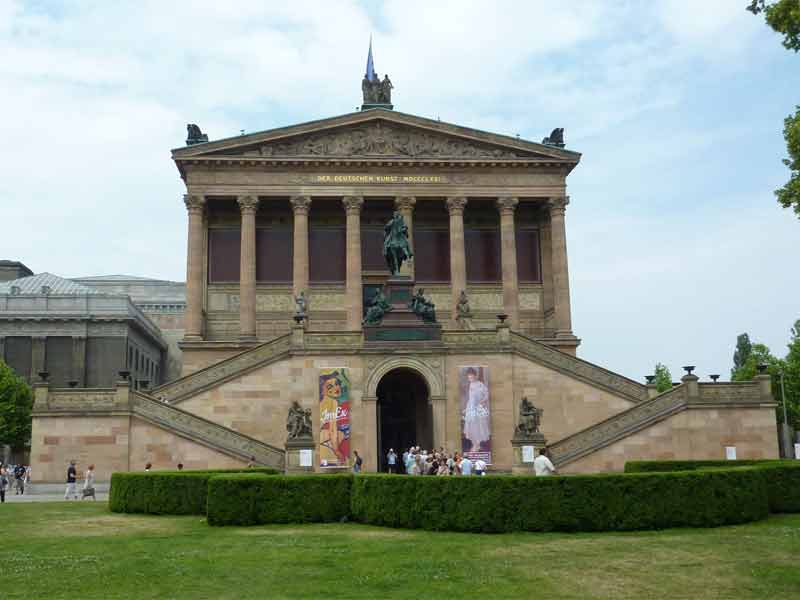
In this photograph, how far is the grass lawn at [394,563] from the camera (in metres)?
13.4

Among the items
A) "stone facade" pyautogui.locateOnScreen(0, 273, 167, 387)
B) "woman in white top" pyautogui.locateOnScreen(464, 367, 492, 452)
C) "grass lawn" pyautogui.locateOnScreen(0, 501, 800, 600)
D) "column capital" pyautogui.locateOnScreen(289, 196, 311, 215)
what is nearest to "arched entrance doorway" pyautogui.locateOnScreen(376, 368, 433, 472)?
"woman in white top" pyautogui.locateOnScreen(464, 367, 492, 452)

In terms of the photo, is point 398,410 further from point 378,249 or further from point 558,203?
point 558,203

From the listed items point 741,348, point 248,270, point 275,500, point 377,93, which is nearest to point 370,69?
point 377,93

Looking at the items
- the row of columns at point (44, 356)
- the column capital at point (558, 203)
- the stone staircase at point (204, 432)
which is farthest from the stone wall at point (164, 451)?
the row of columns at point (44, 356)

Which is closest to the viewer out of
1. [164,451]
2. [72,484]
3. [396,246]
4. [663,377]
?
[72,484]

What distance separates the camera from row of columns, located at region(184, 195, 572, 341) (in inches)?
2135

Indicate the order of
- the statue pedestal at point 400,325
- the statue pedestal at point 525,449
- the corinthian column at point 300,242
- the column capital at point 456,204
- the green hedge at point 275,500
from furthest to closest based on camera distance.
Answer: the column capital at point 456,204 < the corinthian column at point 300,242 < the statue pedestal at point 400,325 < the statue pedestal at point 525,449 < the green hedge at point 275,500

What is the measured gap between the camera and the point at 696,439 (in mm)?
38062

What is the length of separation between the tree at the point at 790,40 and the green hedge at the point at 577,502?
7.78 metres

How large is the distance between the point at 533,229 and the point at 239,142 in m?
20.5

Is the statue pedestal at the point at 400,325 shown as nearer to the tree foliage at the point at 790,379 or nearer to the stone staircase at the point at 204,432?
the stone staircase at the point at 204,432

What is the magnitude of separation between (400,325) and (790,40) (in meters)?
21.8

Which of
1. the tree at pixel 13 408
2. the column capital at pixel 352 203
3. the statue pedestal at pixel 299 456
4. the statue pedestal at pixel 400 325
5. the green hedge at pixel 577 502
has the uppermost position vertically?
the column capital at pixel 352 203

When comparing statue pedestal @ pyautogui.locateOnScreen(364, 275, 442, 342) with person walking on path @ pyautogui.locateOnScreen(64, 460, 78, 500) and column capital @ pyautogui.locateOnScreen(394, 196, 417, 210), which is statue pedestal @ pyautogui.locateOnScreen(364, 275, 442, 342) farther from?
column capital @ pyautogui.locateOnScreen(394, 196, 417, 210)
